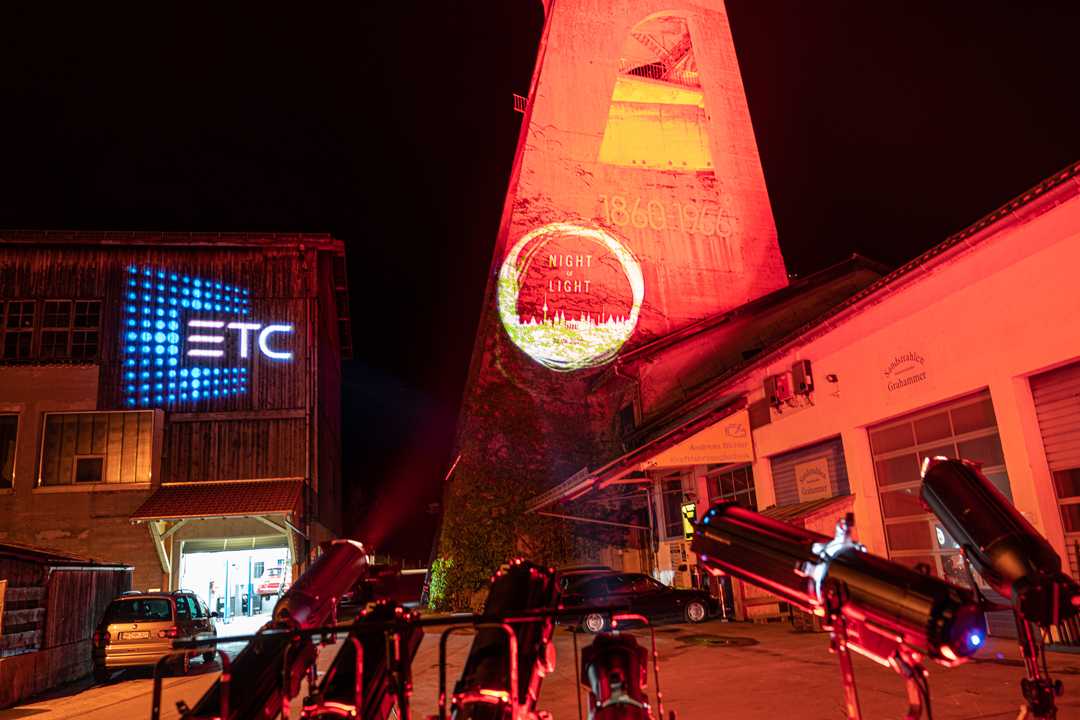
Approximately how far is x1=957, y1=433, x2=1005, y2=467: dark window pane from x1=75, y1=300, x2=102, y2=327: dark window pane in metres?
25.8

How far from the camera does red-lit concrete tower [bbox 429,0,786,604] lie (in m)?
27.3

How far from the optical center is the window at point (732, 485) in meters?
17.2

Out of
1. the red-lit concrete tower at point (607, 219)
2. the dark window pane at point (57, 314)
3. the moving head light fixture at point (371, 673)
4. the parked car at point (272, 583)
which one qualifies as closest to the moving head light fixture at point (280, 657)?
the moving head light fixture at point (371, 673)

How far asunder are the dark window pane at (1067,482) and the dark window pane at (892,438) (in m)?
2.51

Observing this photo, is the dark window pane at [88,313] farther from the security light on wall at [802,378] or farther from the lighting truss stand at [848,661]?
the lighting truss stand at [848,661]

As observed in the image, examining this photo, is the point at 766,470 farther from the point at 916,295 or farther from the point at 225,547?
the point at 225,547

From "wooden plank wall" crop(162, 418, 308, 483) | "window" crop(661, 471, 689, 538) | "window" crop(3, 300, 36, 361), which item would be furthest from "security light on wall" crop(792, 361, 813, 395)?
"window" crop(3, 300, 36, 361)

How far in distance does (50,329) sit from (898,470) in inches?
1033

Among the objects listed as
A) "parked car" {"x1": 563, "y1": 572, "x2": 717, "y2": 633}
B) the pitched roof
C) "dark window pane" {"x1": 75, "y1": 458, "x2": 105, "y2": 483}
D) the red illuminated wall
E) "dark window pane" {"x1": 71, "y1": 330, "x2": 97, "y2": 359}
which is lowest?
"parked car" {"x1": 563, "y1": 572, "x2": 717, "y2": 633}

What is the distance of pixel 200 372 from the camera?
80.8 feet

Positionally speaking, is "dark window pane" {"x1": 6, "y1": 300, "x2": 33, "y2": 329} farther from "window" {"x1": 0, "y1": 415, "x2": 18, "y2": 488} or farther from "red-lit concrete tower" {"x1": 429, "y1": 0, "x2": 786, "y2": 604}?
"red-lit concrete tower" {"x1": 429, "y1": 0, "x2": 786, "y2": 604}

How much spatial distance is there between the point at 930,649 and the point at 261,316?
25369 millimetres

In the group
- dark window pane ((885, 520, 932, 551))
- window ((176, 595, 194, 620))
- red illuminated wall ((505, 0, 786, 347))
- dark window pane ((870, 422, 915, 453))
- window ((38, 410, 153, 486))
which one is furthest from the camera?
red illuminated wall ((505, 0, 786, 347))

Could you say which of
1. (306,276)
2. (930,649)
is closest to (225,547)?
(306,276)
